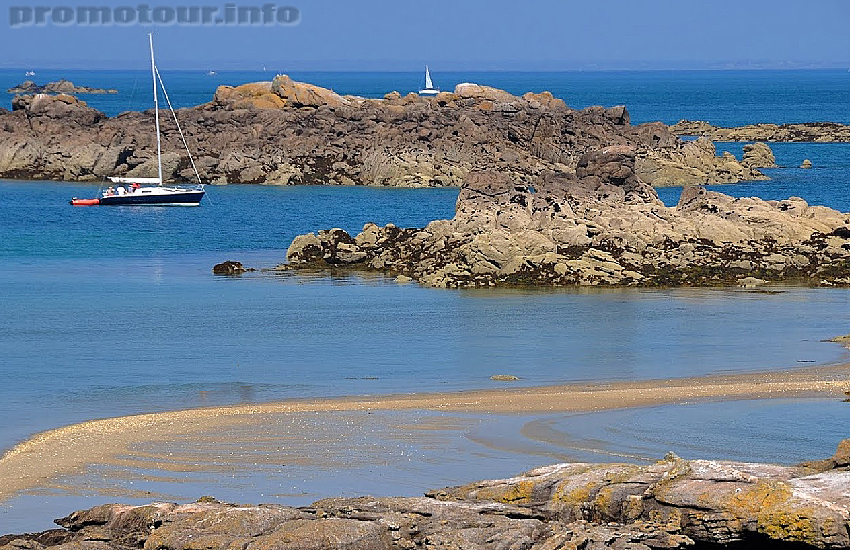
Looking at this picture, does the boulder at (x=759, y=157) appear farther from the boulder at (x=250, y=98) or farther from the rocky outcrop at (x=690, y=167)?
the boulder at (x=250, y=98)

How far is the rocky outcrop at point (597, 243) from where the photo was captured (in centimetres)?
2888

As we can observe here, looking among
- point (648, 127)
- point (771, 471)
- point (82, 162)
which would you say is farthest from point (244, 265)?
point (648, 127)

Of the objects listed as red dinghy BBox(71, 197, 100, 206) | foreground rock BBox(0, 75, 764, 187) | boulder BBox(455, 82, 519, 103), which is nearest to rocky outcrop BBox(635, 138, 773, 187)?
foreground rock BBox(0, 75, 764, 187)

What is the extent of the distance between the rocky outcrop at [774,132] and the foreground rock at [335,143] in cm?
2255

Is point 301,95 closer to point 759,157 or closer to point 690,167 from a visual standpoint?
point 690,167

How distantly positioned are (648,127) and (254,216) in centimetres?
2856

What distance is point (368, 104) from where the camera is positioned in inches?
2884

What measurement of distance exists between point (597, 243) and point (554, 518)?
22.6m

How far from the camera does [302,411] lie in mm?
15867

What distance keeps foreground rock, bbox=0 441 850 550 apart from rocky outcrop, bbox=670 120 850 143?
84.9m

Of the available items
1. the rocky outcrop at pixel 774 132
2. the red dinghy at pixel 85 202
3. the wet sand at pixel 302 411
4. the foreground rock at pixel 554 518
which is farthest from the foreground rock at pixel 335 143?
the foreground rock at pixel 554 518

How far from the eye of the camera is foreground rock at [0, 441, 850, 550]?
23.3 feet

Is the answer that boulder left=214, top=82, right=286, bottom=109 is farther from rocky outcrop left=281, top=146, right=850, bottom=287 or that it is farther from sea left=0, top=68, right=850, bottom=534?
rocky outcrop left=281, top=146, right=850, bottom=287

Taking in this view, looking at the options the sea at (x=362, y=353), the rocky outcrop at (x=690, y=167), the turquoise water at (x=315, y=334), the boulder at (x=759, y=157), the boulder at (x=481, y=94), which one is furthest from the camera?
the boulder at (x=481, y=94)
